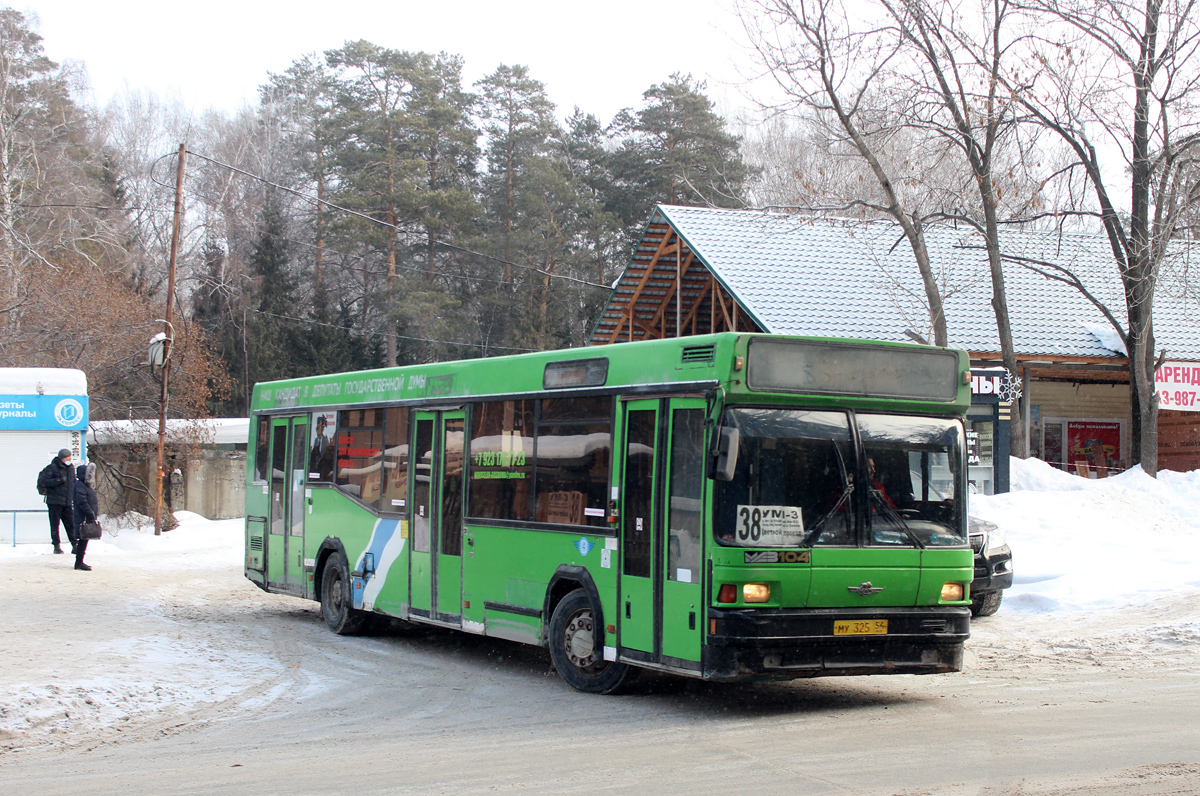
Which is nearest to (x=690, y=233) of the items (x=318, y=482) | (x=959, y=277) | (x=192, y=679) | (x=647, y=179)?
(x=959, y=277)

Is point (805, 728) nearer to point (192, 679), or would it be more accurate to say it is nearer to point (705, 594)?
point (705, 594)

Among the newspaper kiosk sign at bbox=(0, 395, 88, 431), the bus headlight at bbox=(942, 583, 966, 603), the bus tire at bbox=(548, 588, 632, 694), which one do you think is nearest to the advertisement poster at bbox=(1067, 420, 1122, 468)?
the bus headlight at bbox=(942, 583, 966, 603)

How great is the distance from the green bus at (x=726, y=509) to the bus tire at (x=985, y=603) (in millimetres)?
5201

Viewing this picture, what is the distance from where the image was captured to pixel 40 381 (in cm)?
2425

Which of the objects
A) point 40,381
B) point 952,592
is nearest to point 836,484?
point 952,592

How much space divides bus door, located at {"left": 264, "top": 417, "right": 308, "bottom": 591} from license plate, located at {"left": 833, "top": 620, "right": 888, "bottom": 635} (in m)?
7.78

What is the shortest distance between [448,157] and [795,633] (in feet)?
161

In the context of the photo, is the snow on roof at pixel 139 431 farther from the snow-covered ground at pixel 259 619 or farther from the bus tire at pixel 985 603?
the bus tire at pixel 985 603

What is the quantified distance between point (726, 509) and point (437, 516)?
407 centimetres

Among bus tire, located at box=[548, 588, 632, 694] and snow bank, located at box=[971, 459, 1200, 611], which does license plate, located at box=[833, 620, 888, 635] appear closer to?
bus tire, located at box=[548, 588, 632, 694]

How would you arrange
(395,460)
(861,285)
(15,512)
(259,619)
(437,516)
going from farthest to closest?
(861,285)
(15,512)
(259,619)
(395,460)
(437,516)

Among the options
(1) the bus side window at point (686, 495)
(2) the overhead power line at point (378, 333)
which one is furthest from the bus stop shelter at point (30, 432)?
(2) the overhead power line at point (378, 333)

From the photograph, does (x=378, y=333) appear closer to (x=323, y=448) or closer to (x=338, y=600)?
(x=323, y=448)

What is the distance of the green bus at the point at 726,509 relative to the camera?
7887 mm
